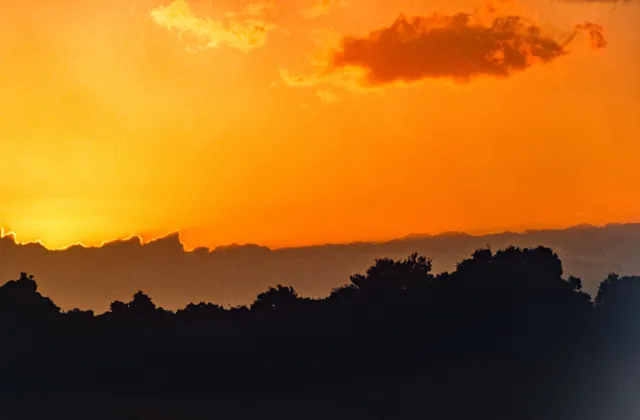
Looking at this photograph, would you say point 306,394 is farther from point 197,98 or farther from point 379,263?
point 197,98

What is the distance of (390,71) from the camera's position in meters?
12.0

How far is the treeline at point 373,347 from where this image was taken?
13.5 m

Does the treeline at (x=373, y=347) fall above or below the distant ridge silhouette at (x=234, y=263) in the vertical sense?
below

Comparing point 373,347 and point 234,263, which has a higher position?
point 234,263

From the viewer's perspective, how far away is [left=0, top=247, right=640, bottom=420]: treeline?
1352 centimetres

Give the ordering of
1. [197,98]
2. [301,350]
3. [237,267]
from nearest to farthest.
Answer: [197,98]
[237,267]
[301,350]

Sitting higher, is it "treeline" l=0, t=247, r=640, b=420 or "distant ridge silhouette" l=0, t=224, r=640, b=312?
"distant ridge silhouette" l=0, t=224, r=640, b=312

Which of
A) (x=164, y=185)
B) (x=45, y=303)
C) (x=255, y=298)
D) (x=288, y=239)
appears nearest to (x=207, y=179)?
(x=164, y=185)

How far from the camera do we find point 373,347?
14781mm

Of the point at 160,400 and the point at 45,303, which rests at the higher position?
the point at 45,303

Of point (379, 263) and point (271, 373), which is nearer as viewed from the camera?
point (271, 373)

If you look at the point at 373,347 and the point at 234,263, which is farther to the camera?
the point at 373,347

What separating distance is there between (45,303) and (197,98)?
5438mm

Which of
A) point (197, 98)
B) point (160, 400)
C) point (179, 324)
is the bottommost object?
point (160, 400)
